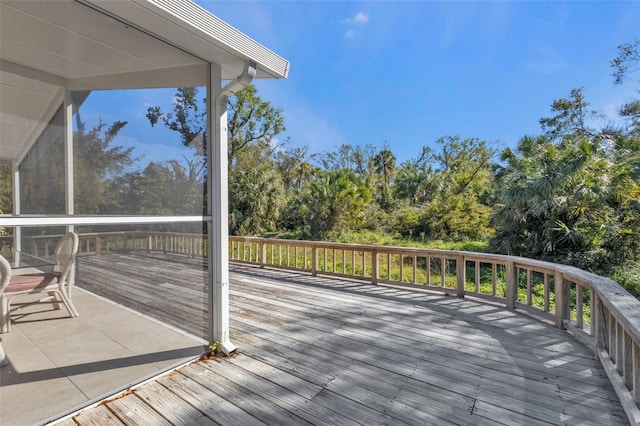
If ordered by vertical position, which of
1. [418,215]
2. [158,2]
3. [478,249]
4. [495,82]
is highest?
[495,82]

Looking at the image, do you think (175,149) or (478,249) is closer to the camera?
(175,149)

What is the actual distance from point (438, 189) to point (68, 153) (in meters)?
14.9

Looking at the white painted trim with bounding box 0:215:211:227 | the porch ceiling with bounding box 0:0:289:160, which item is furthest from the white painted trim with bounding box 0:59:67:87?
the white painted trim with bounding box 0:215:211:227

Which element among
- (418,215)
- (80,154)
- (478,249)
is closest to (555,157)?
(478,249)

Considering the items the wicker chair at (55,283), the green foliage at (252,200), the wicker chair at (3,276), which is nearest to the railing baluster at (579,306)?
the wicker chair at (55,283)

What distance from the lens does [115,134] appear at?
222cm

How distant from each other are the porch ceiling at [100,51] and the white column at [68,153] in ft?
0.35

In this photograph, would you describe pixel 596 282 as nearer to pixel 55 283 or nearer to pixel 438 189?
pixel 55 283

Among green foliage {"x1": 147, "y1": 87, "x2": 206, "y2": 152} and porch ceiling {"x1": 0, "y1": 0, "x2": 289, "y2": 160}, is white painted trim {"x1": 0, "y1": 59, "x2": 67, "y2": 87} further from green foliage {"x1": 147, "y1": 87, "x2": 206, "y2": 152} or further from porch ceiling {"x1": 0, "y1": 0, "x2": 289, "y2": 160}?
green foliage {"x1": 147, "y1": 87, "x2": 206, "y2": 152}

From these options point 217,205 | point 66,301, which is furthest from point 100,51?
point 66,301

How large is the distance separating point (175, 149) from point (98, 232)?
809mm

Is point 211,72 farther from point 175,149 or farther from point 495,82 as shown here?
point 495,82

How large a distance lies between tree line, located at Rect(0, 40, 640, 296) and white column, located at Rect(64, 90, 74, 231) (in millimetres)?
118

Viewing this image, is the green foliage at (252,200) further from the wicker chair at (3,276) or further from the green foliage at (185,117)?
→ the wicker chair at (3,276)
